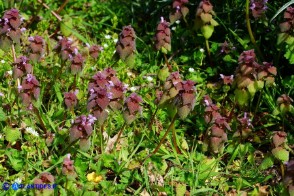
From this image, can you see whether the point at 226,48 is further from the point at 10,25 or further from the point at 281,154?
the point at 10,25

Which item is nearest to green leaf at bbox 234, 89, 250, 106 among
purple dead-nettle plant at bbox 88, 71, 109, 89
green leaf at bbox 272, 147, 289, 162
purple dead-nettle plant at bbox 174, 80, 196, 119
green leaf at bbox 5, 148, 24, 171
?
green leaf at bbox 272, 147, 289, 162

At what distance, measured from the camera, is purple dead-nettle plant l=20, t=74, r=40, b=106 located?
9.14ft

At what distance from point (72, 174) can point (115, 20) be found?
2.03 m

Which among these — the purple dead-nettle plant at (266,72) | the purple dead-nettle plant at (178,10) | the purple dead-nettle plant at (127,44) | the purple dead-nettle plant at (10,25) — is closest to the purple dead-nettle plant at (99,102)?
the purple dead-nettle plant at (127,44)

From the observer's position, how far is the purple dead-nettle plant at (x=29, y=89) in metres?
2.79

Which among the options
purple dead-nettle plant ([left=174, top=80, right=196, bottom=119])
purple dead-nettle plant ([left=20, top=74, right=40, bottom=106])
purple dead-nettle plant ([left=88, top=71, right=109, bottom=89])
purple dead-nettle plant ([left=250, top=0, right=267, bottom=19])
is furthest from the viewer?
purple dead-nettle plant ([left=250, top=0, right=267, bottom=19])

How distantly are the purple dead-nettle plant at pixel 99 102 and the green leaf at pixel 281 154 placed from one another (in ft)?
2.94

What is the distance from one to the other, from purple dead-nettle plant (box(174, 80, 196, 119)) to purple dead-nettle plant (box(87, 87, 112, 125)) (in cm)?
36

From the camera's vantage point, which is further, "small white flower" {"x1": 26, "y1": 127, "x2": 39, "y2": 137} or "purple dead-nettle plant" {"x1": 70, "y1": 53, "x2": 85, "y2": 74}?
"purple dead-nettle plant" {"x1": 70, "y1": 53, "x2": 85, "y2": 74}

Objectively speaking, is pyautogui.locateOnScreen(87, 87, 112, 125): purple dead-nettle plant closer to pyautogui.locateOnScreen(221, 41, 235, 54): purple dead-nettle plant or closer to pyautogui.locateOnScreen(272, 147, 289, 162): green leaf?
pyautogui.locateOnScreen(272, 147, 289, 162): green leaf

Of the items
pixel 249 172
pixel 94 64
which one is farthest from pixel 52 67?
pixel 249 172

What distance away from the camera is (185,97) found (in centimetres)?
266

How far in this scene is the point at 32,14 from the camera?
Result: 441 cm

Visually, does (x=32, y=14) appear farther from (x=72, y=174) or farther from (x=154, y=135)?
(x=72, y=174)
